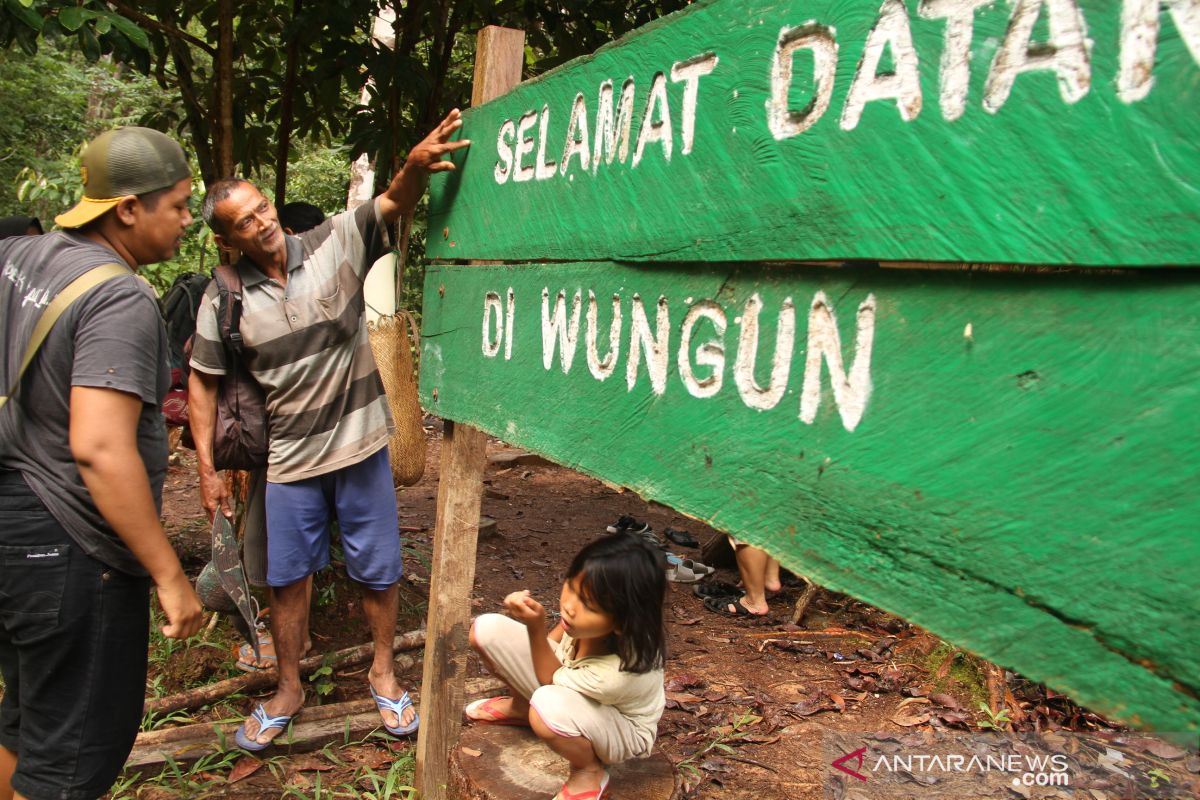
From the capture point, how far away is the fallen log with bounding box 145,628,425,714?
3182mm

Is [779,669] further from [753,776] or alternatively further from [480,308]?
[480,308]

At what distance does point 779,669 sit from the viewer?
3.99 m

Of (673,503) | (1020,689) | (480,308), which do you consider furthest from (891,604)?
(1020,689)

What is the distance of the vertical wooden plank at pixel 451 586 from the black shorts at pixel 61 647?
0.74 meters

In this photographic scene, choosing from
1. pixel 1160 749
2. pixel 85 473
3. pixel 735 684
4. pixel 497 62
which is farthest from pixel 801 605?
pixel 85 473

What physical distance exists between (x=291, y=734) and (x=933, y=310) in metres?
2.79

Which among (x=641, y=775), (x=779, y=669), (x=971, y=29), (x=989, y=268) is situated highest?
(x=971, y=29)

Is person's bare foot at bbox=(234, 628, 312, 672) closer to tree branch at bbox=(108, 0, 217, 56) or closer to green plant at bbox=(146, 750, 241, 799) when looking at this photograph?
green plant at bbox=(146, 750, 241, 799)

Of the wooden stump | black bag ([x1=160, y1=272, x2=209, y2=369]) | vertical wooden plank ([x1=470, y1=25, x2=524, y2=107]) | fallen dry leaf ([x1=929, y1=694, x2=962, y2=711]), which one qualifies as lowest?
fallen dry leaf ([x1=929, y1=694, x2=962, y2=711])

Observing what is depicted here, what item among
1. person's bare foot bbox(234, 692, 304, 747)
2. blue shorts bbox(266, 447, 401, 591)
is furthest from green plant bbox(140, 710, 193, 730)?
blue shorts bbox(266, 447, 401, 591)

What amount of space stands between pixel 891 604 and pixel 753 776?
2.30 metres

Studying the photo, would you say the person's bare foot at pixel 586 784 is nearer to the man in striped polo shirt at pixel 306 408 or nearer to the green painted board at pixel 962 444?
the man in striped polo shirt at pixel 306 408

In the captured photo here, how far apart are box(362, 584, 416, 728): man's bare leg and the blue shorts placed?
50 millimetres

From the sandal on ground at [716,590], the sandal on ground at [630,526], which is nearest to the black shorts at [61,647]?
the sandal on ground at [716,590]
